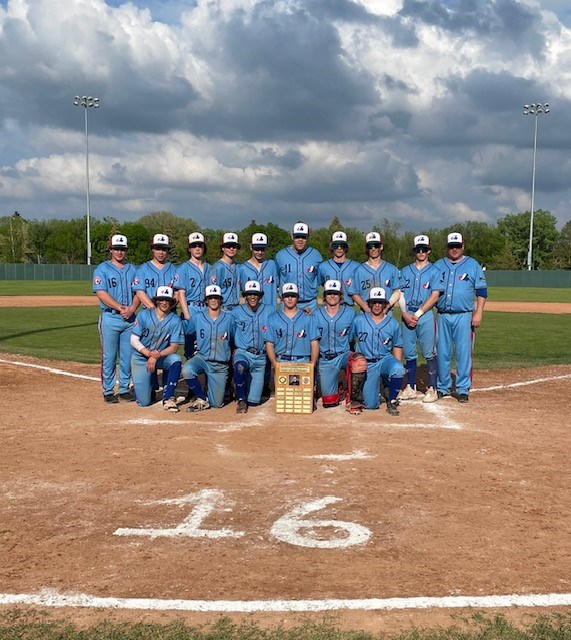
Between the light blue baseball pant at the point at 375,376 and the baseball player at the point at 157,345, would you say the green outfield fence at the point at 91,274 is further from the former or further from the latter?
the light blue baseball pant at the point at 375,376

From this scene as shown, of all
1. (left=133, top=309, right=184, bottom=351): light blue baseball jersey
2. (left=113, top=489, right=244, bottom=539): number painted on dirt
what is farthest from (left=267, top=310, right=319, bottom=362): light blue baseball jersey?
(left=113, top=489, right=244, bottom=539): number painted on dirt

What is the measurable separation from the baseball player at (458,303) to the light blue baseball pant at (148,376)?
307 centimetres

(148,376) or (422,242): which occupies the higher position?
(422,242)

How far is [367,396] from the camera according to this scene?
7648 millimetres

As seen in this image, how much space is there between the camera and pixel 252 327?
7.84 metres

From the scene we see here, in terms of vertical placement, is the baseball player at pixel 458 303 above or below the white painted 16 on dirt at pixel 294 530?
above

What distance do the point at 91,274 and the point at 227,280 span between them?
49600mm

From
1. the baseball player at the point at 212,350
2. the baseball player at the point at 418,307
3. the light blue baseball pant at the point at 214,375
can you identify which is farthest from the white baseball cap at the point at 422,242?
the light blue baseball pant at the point at 214,375

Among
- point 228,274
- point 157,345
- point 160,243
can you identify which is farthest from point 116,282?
point 228,274

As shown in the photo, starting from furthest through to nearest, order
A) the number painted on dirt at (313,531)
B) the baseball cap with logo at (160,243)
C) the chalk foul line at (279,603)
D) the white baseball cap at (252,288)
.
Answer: the baseball cap with logo at (160,243)
the white baseball cap at (252,288)
the number painted on dirt at (313,531)
the chalk foul line at (279,603)

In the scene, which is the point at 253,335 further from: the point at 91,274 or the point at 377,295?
the point at 91,274

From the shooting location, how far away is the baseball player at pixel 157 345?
7.70 metres

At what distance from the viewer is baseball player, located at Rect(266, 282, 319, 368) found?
768 centimetres

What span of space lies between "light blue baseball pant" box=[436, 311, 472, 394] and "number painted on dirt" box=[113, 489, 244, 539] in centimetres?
432
